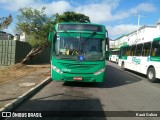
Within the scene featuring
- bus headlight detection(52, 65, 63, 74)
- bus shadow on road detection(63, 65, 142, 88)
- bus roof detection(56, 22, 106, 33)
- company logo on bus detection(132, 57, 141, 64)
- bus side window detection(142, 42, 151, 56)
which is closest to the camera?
bus headlight detection(52, 65, 63, 74)

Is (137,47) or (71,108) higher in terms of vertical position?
(137,47)

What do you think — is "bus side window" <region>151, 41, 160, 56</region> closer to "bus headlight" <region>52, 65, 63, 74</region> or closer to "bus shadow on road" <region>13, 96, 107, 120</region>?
"bus headlight" <region>52, 65, 63, 74</region>

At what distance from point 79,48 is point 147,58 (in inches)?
266

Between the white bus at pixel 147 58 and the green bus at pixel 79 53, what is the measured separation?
15.3 feet

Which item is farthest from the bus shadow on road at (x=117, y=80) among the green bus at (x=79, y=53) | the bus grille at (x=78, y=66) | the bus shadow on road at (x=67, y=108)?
the bus shadow on road at (x=67, y=108)

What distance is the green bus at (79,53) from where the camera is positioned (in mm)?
11820

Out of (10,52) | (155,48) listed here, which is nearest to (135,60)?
(155,48)

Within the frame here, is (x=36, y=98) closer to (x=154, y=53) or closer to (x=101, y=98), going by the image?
(x=101, y=98)

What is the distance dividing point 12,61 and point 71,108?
18409mm

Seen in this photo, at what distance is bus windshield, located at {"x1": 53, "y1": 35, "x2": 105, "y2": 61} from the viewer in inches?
468

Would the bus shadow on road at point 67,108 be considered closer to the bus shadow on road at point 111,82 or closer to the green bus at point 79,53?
the green bus at point 79,53

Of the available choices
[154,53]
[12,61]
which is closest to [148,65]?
[154,53]

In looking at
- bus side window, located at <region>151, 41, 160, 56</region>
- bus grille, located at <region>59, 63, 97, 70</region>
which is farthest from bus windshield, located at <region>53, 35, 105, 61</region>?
bus side window, located at <region>151, 41, 160, 56</region>

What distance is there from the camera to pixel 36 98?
9148 mm
